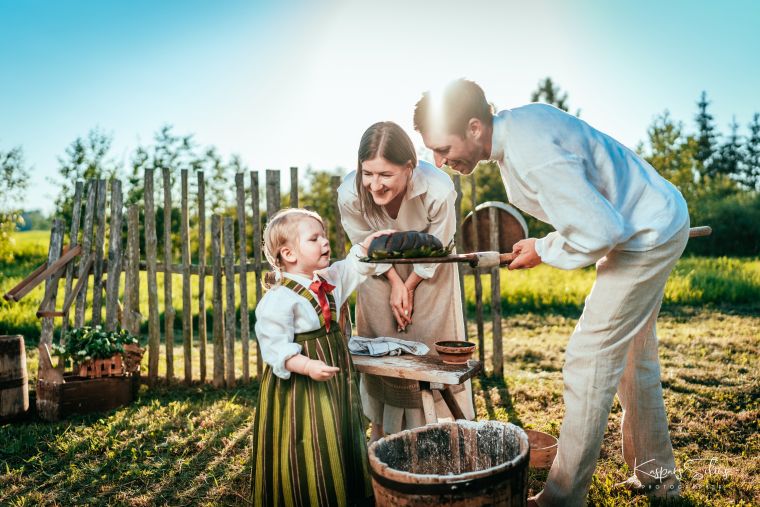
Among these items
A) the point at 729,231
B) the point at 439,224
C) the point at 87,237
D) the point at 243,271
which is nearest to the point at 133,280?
the point at 87,237

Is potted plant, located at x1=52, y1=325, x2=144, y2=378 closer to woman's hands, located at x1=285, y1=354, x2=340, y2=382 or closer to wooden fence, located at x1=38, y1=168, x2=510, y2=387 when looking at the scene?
wooden fence, located at x1=38, y1=168, x2=510, y2=387

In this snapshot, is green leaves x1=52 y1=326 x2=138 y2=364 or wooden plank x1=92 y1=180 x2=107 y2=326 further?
wooden plank x1=92 y1=180 x2=107 y2=326

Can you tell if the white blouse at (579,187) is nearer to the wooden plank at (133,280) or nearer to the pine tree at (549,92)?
the wooden plank at (133,280)

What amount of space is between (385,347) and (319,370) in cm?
91

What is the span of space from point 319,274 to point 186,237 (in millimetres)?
3737

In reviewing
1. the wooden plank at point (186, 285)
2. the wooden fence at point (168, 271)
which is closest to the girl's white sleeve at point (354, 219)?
the wooden fence at point (168, 271)

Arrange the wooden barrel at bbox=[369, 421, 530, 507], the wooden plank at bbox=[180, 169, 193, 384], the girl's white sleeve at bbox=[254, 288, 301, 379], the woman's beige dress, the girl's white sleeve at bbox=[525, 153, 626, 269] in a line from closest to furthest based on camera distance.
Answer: the wooden barrel at bbox=[369, 421, 530, 507], the girl's white sleeve at bbox=[525, 153, 626, 269], the girl's white sleeve at bbox=[254, 288, 301, 379], the woman's beige dress, the wooden plank at bbox=[180, 169, 193, 384]

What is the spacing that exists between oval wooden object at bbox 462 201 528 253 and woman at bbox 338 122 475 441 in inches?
85.1

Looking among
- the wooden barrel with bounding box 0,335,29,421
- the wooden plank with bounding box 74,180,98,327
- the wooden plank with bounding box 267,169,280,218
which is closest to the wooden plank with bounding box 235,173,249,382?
the wooden plank with bounding box 267,169,280,218

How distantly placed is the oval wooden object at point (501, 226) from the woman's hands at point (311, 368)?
351 centimetres

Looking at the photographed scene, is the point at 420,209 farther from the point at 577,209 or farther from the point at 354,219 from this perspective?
the point at 577,209

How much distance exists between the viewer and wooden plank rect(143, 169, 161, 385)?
21.1 ft

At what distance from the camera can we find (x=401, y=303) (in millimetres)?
3879

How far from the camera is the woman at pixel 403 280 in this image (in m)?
3.53
